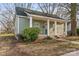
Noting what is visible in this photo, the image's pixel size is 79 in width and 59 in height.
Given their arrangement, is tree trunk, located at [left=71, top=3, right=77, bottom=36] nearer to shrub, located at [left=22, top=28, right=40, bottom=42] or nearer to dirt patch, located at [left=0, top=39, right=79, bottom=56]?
dirt patch, located at [left=0, top=39, right=79, bottom=56]

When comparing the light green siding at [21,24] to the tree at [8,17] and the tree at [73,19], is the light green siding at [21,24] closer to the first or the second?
the tree at [8,17]

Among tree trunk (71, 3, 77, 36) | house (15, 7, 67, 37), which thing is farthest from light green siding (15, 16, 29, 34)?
tree trunk (71, 3, 77, 36)

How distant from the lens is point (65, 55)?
334cm

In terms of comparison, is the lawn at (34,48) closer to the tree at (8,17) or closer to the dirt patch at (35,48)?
the dirt patch at (35,48)

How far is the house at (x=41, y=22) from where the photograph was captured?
11.0 ft

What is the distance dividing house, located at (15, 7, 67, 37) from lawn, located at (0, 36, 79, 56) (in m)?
0.18

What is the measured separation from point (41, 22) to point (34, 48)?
1.45ft

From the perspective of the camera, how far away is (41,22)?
3.38 meters

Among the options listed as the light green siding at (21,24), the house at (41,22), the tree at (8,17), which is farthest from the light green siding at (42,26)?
the tree at (8,17)

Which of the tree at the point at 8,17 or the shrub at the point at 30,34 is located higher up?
the tree at the point at 8,17

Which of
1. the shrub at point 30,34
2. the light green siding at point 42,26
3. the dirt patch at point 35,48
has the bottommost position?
the dirt patch at point 35,48

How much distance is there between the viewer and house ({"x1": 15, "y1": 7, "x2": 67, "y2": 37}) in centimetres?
335

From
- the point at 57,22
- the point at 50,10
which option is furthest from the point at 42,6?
the point at 57,22

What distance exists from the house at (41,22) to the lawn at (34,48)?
0.59 feet
